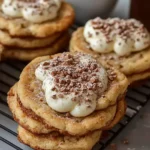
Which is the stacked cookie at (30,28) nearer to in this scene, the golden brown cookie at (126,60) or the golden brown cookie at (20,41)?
the golden brown cookie at (20,41)

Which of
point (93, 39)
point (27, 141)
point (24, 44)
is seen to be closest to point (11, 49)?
point (24, 44)

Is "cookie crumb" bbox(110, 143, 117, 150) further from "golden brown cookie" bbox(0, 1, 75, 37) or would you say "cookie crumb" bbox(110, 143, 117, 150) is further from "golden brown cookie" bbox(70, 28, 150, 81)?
"golden brown cookie" bbox(0, 1, 75, 37)

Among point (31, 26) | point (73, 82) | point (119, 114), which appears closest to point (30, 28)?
point (31, 26)

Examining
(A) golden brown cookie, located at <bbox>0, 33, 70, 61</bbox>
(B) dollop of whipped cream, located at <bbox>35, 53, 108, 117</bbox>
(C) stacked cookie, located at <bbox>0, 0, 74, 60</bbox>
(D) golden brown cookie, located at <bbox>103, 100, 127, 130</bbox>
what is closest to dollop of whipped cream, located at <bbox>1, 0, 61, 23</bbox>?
(C) stacked cookie, located at <bbox>0, 0, 74, 60</bbox>

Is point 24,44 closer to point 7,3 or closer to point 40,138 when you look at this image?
point 7,3

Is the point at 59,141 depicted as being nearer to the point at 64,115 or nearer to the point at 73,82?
the point at 64,115

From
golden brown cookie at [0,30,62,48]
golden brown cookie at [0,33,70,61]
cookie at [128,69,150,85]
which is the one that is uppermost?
golden brown cookie at [0,30,62,48]
